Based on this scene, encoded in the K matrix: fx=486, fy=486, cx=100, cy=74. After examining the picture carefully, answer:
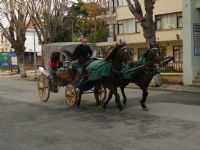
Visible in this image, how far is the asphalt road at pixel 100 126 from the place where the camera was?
33.0 ft

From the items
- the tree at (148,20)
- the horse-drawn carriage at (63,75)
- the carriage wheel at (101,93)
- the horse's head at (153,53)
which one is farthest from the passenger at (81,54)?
the tree at (148,20)

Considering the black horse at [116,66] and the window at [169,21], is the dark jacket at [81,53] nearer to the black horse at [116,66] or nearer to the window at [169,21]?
the black horse at [116,66]

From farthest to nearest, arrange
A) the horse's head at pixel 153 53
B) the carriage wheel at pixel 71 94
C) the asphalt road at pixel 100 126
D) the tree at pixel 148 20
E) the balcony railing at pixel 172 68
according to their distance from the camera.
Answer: the balcony railing at pixel 172 68 < the tree at pixel 148 20 < the carriage wheel at pixel 71 94 < the horse's head at pixel 153 53 < the asphalt road at pixel 100 126

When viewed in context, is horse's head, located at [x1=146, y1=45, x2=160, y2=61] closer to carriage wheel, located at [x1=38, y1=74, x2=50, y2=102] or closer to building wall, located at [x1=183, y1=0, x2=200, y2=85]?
carriage wheel, located at [x1=38, y1=74, x2=50, y2=102]

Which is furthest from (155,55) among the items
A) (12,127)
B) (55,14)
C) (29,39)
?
(29,39)

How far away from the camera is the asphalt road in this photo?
1005cm

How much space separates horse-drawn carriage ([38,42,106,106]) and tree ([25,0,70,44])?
1782 centimetres

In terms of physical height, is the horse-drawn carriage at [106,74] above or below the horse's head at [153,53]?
below

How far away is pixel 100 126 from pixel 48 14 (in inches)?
979

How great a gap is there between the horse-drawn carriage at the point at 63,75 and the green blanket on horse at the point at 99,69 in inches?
40.1

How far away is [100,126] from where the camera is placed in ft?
40.7

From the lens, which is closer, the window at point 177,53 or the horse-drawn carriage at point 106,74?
the horse-drawn carriage at point 106,74

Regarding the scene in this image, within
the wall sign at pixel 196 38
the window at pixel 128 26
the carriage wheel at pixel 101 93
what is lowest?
the carriage wheel at pixel 101 93

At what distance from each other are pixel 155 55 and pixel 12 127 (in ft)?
14.8
